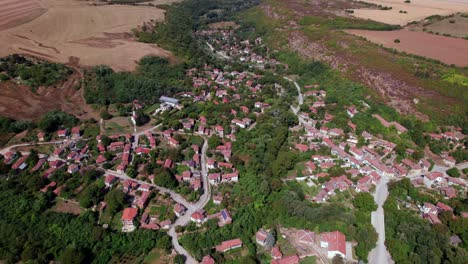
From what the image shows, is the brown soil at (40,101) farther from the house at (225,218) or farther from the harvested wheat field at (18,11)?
the harvested wheat field at (18,11)

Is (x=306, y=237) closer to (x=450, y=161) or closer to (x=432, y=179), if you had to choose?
(x=432, y=179)

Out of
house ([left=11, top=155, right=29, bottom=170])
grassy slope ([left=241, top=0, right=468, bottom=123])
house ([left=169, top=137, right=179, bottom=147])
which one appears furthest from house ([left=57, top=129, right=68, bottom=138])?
grassy slope ([left=241, top=0, right=468, bottom=123])

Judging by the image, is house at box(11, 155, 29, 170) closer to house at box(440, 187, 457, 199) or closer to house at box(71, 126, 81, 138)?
house at box(71, 126, 81, 138)

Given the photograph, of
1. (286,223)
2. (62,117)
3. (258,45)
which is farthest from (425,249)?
(258,45)

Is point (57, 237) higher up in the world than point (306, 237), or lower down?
lower down

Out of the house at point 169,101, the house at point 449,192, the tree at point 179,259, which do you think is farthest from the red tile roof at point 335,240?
the house at point 169,101

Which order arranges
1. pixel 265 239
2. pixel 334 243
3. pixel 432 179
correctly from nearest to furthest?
pixel 334 243 → pixel 265 239 → pixel 432 179

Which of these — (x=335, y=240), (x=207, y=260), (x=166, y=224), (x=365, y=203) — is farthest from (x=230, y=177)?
(x=365, y=203)
